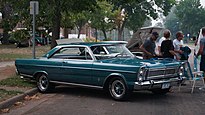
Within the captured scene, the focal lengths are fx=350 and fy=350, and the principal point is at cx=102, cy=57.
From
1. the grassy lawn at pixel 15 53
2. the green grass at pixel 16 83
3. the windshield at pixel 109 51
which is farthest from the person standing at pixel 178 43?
the grassy lawn at pixel 15 53

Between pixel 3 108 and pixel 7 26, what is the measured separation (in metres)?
9.96

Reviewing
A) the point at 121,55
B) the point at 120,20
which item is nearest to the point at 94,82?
the point at 121,55

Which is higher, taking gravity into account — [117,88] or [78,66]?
[78,66]

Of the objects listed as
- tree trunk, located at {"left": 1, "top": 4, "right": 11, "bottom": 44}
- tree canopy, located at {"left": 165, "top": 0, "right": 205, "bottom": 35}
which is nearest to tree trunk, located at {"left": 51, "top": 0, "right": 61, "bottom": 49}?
tree trunk, located at {"left": 1, "top": 4, "right": 11, "bottom": 44}

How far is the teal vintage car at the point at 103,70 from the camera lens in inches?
330

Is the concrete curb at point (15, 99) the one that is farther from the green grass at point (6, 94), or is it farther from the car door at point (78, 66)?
the car door at point (78, 66)

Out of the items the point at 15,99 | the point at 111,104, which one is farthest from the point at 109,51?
the point at 15,99

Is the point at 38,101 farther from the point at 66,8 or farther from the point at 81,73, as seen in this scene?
the point at 66,8

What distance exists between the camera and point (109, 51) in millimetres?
9602

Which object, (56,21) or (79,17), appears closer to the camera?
(56,21)

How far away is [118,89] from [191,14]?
97.9 meters

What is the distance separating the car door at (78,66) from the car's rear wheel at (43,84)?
750mm

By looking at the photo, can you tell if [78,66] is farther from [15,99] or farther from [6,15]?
[6,15]

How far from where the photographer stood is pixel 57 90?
10.9 metres
